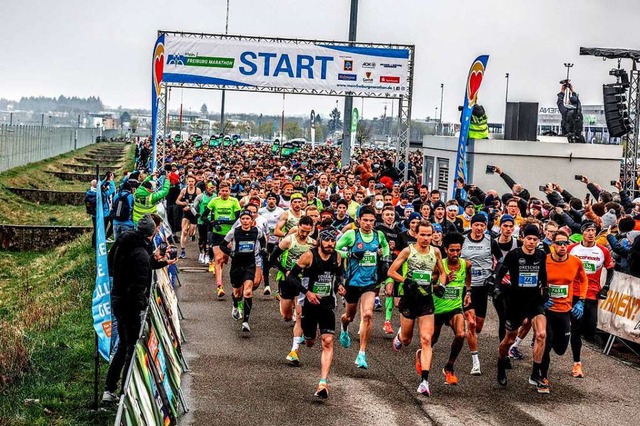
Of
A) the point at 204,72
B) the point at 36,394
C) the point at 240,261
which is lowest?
the point at 36,394

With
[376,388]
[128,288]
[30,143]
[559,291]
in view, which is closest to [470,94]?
[559,291]

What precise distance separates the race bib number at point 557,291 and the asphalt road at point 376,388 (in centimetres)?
111

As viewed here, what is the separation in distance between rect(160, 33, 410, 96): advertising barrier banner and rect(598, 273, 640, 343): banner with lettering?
56.4ft

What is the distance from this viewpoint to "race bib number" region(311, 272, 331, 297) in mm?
11898

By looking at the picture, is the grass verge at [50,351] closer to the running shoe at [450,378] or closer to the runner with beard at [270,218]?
the runner with beard at [270,218]

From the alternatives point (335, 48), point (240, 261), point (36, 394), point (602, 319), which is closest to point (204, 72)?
point (335, 48)

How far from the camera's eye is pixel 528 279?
465 inches

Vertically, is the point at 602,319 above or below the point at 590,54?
below

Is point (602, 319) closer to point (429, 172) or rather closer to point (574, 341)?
point (574, 341)

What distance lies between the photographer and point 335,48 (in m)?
31.2

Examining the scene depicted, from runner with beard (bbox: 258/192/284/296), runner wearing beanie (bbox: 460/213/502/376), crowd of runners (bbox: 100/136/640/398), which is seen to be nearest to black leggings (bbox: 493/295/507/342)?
crowd of runners (bbox: 100/136/640/398)

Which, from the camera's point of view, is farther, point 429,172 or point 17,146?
point 17,146

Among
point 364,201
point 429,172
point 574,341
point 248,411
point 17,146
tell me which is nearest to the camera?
point 248,411

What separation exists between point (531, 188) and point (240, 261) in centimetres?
1672
